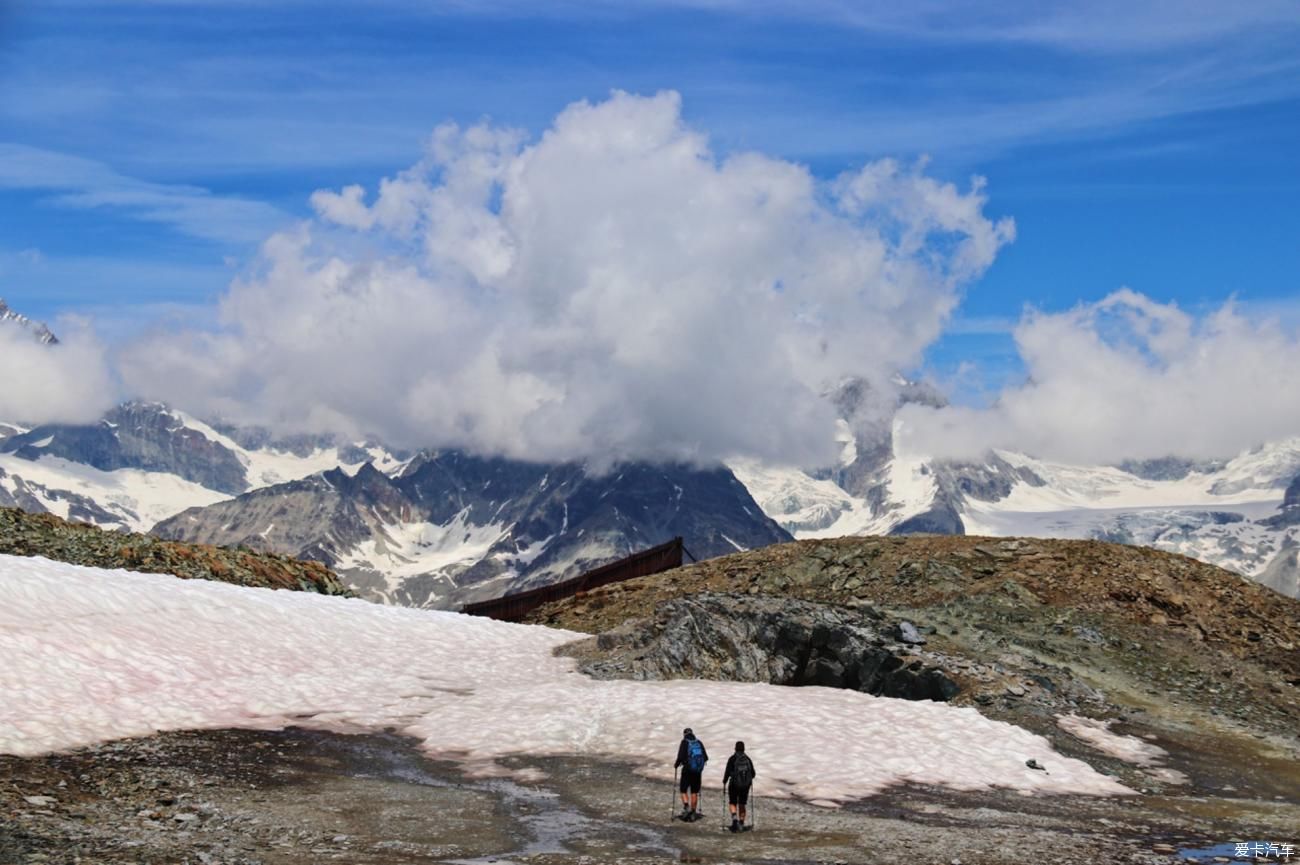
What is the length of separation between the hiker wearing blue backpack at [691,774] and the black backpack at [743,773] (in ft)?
2.82

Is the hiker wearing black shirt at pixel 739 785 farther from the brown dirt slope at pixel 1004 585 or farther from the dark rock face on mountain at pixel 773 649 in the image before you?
the brown dirt slope at pixel 1004 585

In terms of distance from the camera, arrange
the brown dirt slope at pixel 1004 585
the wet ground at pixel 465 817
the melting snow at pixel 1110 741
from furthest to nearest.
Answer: the brown dirt slope at pixel 1004 585
the melting snow at pixel 1110 741
the wet ground at pixel 465 817

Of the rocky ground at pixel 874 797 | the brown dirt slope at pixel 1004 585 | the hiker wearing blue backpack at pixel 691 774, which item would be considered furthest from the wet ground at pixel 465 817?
the brown dirt slope at pixel 1004 585

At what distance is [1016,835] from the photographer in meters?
29.6

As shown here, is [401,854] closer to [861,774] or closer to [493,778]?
[493,778]

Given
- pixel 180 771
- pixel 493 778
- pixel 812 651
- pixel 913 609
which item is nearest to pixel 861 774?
pixel 493 778

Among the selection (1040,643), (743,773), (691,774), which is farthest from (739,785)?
(1040,643)

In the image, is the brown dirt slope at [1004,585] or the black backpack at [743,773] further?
the brown dirt slope at [1004,585]

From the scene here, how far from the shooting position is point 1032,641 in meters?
53.0

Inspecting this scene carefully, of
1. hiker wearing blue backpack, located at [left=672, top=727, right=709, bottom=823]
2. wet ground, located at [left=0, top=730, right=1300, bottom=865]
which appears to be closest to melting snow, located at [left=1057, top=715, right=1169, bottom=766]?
wet ground, located at [left=0, top=730, right=1300, bottom=865]

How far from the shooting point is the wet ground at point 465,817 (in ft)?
86.1

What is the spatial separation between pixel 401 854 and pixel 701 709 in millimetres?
18084

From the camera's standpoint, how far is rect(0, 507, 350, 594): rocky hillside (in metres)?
59.8

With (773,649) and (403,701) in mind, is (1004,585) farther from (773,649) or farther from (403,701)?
(403,701)
